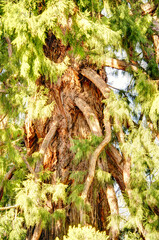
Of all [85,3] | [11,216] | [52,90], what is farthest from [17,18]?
[11,216]

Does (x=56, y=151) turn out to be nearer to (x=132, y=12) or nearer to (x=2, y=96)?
(x=2, y=96)

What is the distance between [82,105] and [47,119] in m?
0.66

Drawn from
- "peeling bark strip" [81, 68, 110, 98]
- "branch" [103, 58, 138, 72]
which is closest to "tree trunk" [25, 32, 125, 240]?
"peeling bark strip" [81, 68, 110, 98]

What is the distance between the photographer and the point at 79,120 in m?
4.76

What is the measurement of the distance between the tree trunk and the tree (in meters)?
0.02

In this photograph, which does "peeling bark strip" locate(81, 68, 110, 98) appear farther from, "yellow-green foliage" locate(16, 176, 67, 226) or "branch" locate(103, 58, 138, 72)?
→ "yellow-green foliage" locate(16, 176, 67, 226)

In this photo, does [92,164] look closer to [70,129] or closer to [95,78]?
[70,129]

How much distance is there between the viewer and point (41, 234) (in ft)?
13.9

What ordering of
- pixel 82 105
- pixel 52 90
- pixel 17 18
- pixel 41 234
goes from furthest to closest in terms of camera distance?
1. pixel 52 90
2. pixel 82 105
3. pixel 41 234
4. pixel 17 18

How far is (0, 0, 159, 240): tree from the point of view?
3756 millimetres

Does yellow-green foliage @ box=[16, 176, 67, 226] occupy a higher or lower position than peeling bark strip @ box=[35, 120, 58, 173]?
lower

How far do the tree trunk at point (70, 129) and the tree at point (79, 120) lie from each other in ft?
0.05

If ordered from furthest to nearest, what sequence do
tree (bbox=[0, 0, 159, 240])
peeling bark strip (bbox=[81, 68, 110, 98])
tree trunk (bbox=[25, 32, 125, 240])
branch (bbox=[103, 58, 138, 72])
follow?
branch (bbox=[103, 58, 138, 72])
peeling bark strip (bbox=[81, 68, 110, 98])
tree trunk (bbox=[25, 32, 125, 240])
tree (bbox=[0, 0, 159, 240])

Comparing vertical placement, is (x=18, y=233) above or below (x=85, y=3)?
below
